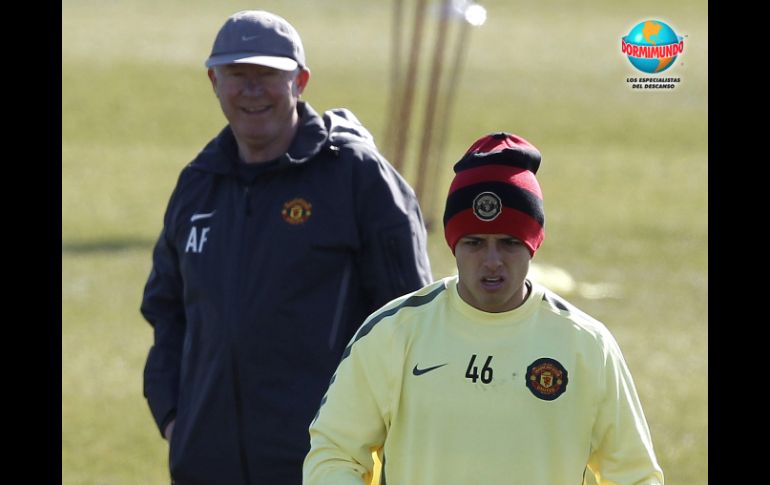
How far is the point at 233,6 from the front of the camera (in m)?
39.4

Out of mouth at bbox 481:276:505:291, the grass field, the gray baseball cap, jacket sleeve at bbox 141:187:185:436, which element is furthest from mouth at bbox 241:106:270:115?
the grass field

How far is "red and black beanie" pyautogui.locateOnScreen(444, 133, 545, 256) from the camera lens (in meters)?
3.36

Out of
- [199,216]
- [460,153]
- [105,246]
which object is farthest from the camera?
[460,153]

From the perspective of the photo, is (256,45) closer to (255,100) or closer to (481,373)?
(255,100)

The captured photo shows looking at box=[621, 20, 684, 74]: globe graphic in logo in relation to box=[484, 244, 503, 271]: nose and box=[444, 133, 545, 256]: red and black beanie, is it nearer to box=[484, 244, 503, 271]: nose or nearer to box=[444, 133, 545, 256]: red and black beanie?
box=[444, 133, 545, 256]: red and black beanie

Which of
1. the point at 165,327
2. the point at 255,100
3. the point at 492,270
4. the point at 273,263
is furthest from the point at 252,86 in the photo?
the point at 492,270

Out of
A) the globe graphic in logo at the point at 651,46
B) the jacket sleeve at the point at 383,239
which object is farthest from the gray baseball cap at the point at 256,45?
the globe graphic in logo at the point at 651,46

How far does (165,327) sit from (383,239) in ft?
2.97

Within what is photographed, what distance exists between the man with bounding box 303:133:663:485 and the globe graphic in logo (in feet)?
14.9

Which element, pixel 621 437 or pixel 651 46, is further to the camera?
pixel 651 46

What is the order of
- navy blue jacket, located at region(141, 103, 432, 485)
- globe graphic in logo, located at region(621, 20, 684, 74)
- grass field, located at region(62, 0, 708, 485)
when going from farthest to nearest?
1. grass field, located at region(62, 0, 708, 485)
2. globe graphic in logo, located at region(621, 20, 684, 74)
3. navy blue jacket, located at region(141, 103, 432, 485)

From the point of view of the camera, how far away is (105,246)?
51.9 feet

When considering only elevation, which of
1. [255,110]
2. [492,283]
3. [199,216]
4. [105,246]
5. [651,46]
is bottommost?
[105,246]

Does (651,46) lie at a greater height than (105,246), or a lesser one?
greater
